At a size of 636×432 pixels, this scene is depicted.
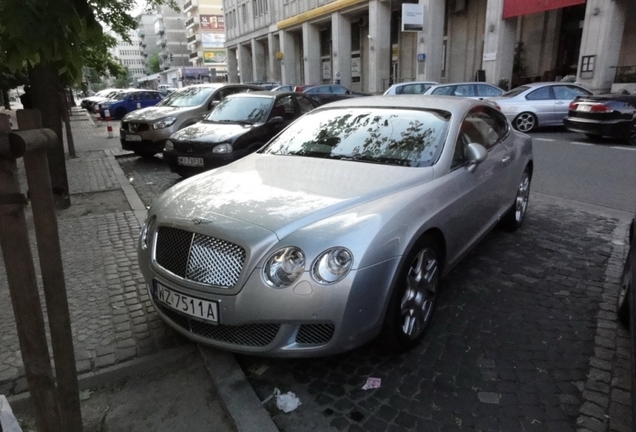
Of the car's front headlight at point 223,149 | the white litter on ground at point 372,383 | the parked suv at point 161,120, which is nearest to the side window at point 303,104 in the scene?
the car's front headlight at point 223,149

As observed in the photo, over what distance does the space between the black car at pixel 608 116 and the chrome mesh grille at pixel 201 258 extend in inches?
464

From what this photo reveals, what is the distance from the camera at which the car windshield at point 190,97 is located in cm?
1123

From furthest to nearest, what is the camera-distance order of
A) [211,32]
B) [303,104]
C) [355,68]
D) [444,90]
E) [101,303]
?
[211,32], [355,68], [444,90], [303,104], [101,303]

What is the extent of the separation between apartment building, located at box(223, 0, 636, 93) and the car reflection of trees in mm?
19592

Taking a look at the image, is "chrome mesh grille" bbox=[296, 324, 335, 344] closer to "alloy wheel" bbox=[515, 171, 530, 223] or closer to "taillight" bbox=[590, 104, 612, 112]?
"alloy wheel" bbox=[515, 171, 530, 223]

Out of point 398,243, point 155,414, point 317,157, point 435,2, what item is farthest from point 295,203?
point 435,2

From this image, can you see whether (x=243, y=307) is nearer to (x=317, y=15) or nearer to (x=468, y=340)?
(x=468, y=340)

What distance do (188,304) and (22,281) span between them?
3.88 feet

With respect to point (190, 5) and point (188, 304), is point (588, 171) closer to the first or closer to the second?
point (188, 304)

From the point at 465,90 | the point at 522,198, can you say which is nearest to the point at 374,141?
the point at 522,198

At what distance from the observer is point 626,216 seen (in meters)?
5.96

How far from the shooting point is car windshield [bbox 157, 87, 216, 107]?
11.2 metres

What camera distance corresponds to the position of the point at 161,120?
1030cm

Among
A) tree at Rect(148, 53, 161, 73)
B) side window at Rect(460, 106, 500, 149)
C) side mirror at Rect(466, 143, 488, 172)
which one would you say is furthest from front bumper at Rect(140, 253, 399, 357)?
tree at Rect(148, 53, 161, 73)
